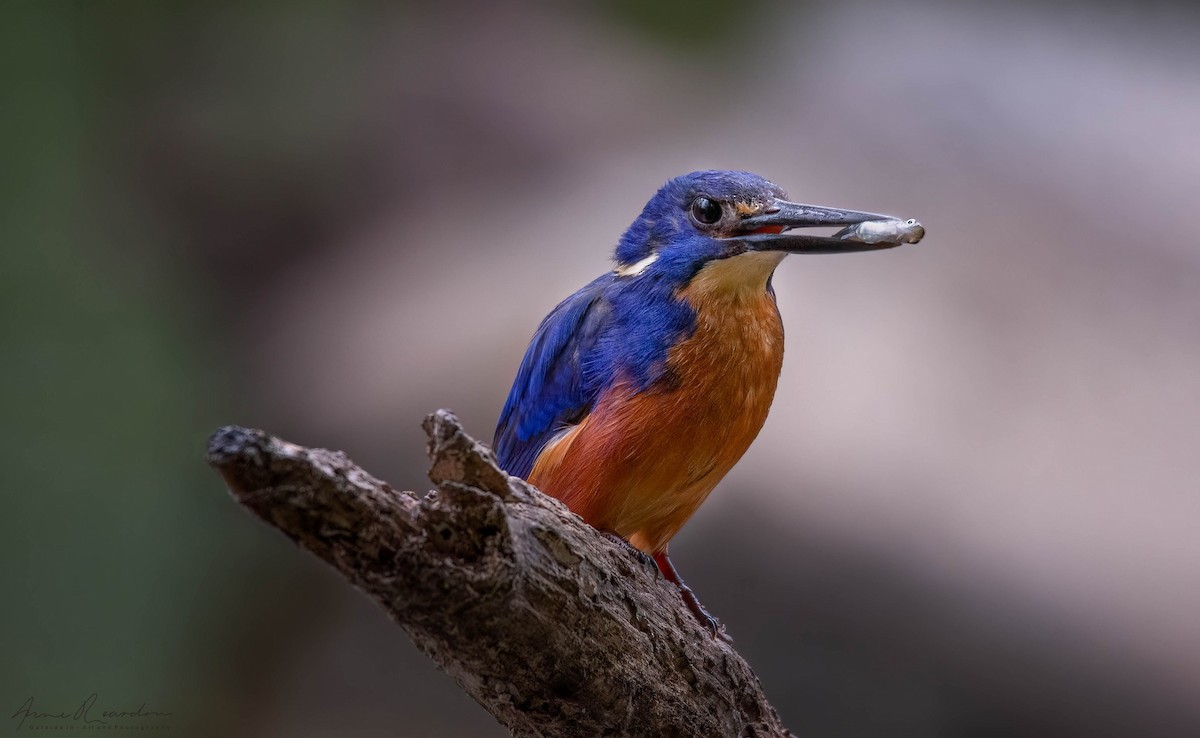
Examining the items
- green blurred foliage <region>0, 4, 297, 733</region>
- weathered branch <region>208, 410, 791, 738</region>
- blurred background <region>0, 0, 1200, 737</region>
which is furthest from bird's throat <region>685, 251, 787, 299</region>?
green blurred foliage <region>0, 4, 297, 733</region>

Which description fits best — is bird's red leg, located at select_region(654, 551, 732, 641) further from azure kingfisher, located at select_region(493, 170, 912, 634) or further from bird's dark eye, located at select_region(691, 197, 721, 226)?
bird's dark eye, located at select_region(691, 197, 721, 226)

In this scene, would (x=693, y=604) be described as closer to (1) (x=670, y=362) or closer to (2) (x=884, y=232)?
(1) (x=670, y=362)

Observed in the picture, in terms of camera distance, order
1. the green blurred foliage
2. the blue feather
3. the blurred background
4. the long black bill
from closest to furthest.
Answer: the long black bill → the blue feather → the blurred background → the green blurred foliage

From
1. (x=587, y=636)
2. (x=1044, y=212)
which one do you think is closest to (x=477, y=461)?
(x=587, y=636)

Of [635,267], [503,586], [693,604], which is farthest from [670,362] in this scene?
[503,586]

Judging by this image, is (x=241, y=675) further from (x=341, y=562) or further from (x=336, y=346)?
(x=341, y=562)

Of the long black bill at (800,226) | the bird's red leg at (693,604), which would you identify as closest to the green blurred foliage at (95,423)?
the bird's red leg at (693,604)

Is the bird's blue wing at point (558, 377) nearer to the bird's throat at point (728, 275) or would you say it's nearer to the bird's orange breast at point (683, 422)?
the bird's orange breast at point (683, 422)
